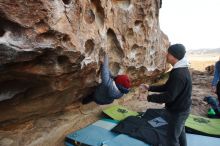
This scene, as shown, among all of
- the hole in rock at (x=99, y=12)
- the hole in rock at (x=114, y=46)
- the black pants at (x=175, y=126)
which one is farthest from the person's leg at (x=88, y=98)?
the black pants at (x=175, y=126)

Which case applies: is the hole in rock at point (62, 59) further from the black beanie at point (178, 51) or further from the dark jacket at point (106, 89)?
the black beanie at point (178, 51)

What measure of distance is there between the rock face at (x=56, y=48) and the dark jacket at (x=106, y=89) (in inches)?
6.4

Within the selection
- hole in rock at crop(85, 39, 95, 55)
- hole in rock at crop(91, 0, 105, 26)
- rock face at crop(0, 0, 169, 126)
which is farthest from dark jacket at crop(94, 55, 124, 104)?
hole in rock at crop(91, 0, 105, 26)

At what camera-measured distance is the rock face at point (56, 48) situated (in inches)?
121

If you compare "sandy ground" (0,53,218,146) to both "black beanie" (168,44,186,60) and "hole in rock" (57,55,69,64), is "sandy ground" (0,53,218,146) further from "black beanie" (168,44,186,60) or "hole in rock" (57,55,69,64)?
"black beanie" (168,44,186,60)

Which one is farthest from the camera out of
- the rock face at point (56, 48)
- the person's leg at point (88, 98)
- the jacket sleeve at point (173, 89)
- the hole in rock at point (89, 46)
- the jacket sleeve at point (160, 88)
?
the person's leg at point (88, 98)

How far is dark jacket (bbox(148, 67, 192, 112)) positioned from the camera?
4.07m

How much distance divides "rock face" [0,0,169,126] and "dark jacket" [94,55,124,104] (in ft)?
0.53

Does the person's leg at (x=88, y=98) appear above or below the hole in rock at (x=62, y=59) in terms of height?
below

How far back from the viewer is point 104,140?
17.0ft

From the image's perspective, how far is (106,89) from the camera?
16.5 feet

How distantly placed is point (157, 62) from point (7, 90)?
677 centimetres

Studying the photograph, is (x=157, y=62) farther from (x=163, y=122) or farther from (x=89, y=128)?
(x=89, y=128)

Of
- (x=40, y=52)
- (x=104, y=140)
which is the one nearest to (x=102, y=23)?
(x=40, y=52)
